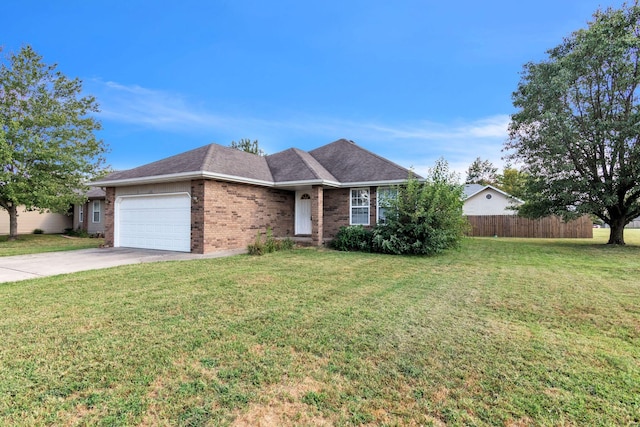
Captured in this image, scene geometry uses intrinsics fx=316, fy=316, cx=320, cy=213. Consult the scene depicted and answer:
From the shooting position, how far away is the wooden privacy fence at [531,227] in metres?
23.1

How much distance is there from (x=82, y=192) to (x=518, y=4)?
25732 mm

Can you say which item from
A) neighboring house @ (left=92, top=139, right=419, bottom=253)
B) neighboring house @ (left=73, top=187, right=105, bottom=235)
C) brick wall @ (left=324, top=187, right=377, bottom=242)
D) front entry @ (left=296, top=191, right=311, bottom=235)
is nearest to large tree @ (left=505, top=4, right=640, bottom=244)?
neighboring house @ (left=92, top=139, right=419, bottom=253)

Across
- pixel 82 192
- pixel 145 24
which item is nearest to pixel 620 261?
pixel 145 24

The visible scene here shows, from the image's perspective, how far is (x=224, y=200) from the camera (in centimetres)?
1205

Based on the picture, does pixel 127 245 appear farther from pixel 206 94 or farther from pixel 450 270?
pixel 450 270

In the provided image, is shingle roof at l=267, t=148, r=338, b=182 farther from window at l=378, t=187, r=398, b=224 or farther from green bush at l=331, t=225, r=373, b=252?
green bush at l=331, t=225, r=373, b=252

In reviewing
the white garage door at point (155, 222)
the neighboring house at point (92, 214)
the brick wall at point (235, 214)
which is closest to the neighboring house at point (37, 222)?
the neighboring house at point (92, 214)

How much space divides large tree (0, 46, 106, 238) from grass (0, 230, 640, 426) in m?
13.5

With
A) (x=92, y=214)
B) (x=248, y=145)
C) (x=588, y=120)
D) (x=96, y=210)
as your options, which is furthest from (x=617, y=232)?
(x=248, y=145)

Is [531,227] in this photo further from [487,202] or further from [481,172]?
[481,172]

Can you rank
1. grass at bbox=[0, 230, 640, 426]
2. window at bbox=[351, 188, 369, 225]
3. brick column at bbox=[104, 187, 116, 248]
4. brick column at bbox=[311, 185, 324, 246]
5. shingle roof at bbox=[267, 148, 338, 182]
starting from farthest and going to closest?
window at bbox=[351, 188, 369, 225]
brick column at bbox=[104, 187, 116, 248]
shingle roof at bbox=[267, 148, 338, 182]
brick column at bbox=[311, 185, 324, 246]
grass at bbox=[0, 230, 640, 426]

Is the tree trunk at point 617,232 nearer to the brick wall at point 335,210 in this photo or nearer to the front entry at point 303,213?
the brick wall at point 335,210

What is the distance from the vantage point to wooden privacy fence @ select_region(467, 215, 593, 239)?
908 inches

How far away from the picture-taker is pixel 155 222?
508 inches
